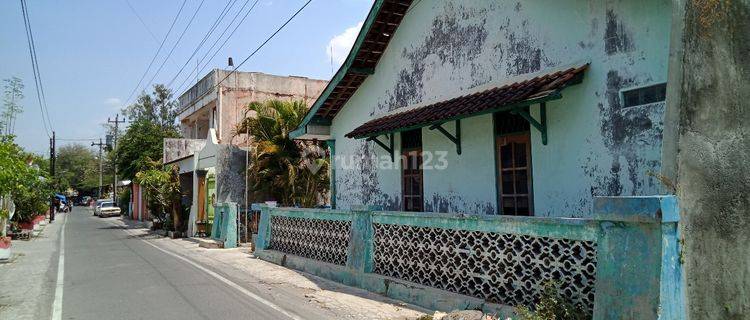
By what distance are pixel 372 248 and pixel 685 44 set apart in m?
5.36

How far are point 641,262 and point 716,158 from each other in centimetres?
120

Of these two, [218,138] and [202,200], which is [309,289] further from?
[218,138]

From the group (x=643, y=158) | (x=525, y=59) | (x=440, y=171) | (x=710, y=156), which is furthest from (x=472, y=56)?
(x=710, y=156)

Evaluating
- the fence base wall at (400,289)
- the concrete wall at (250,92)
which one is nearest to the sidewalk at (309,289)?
the fence base wall at (400,289)

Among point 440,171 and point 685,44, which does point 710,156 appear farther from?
point 440,171

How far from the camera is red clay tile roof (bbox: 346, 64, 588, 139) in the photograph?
655 cm

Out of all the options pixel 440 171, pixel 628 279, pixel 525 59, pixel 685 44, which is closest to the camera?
pixel 628 279

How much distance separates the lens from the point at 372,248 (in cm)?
816

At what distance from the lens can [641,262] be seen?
4086 millimetres

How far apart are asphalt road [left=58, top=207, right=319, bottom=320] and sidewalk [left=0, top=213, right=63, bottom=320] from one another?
27 centimetres

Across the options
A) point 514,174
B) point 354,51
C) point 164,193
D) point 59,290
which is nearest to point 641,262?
point 514,174

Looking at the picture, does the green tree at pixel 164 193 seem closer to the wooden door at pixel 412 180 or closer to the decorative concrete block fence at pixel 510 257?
the decorative concrete block fence at pixel 510 257

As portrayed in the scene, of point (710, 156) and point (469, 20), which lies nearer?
point (710, 156)

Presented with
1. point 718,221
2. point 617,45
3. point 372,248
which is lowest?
point 372,248
